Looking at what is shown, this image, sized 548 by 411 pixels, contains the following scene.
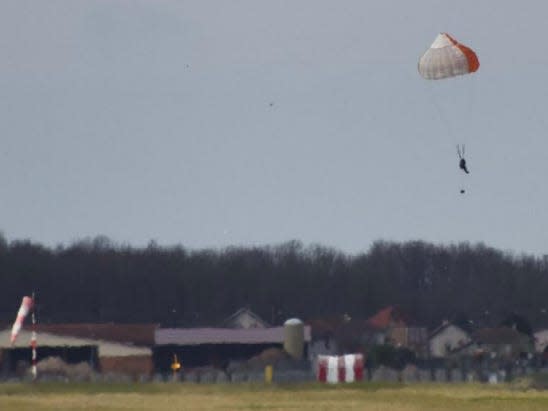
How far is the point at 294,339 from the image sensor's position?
118 m

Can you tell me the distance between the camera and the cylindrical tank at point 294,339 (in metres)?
117

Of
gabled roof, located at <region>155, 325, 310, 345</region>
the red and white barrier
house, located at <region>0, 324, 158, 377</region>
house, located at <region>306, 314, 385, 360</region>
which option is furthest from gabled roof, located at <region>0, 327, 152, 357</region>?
house, located at <region>306, 314, 385, 360</region>

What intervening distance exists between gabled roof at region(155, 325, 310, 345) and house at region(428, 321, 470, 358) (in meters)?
30.4

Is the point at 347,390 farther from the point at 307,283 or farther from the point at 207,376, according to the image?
the point at 307,283

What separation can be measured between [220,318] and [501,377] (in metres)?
96.8

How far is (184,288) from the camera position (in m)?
187

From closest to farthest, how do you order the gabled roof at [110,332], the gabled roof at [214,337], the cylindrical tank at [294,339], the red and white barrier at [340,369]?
the red and white barrier at [340,369] < the gabled roof at [110,332] < the gabled roof at [214,337] < the cylindrical tank at [294,339]

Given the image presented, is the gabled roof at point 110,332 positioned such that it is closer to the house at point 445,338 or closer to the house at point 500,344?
the house at point 500,344

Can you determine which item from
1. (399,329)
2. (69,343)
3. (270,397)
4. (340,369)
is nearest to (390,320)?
(399,329)

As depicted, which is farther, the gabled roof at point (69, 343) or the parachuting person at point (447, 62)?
the gabled roof at point (69, 343)

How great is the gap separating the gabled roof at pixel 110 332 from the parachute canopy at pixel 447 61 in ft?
149

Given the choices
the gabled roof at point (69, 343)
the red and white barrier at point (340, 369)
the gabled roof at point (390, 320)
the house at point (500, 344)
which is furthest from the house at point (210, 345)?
the gabled roof at point (390, 320)

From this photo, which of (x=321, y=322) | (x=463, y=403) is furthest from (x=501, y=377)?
(x=321, y=322)

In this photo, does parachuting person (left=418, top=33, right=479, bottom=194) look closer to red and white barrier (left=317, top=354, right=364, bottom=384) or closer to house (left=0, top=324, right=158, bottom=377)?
red and white barrier (left=317, top=354, right=364, bottom=384)
